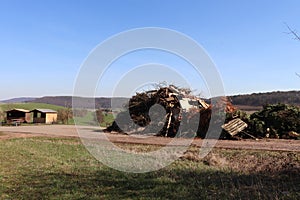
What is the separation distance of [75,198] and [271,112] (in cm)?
1728

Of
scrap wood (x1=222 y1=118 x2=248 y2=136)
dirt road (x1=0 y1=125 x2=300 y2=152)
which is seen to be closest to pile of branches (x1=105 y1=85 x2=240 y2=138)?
scrap wood (x1=222 y1=118 x2=248 y2=136)

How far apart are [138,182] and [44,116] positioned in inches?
1366

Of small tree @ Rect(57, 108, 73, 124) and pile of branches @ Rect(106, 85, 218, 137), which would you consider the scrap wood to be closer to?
pile of branches @ Rect(106, 85, 218, 137)

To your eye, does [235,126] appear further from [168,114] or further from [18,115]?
[18,115]

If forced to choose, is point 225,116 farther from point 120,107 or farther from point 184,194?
point 184,194

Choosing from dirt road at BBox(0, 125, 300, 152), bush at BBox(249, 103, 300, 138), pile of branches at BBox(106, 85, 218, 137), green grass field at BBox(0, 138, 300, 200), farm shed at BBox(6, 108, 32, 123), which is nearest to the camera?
green grass field at BBox(0, 138, 300, 200)

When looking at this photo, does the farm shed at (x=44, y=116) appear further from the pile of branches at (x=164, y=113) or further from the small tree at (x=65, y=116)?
the pile of branches at (x=164, y=113)

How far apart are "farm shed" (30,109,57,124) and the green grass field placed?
30.6m

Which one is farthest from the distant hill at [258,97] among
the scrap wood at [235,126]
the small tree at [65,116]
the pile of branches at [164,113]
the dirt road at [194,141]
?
the small tree at [65,116]

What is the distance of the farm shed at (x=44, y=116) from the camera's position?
38.5m

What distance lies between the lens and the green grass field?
559 cm

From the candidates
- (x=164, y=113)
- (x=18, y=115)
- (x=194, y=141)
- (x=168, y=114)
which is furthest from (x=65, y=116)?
(x=194, y=141)

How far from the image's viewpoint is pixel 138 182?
6590 millimetres

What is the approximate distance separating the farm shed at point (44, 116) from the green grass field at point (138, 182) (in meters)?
30.6
